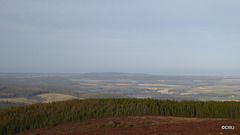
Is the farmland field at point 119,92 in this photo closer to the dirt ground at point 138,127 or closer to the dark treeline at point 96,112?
the dark treeline at point 96,112

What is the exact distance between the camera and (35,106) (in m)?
16.5

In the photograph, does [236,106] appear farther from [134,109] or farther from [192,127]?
[134,109]

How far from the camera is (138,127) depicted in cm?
1155

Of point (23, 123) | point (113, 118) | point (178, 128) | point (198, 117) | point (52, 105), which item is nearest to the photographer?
point (178, 128)

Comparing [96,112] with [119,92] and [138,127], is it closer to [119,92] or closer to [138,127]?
Answer: [138,127]

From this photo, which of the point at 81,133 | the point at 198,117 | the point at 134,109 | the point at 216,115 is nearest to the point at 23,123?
the point at 81,133

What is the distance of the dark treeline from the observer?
13.4m

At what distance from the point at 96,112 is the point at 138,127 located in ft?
14.3

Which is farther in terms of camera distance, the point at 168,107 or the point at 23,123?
the point at 168,107

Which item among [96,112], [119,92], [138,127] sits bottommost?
[119,92]

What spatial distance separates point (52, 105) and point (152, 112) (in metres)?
7.47

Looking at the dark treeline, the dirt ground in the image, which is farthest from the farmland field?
the dirt ground

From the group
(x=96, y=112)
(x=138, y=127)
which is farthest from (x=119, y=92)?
(x=138, y=127)

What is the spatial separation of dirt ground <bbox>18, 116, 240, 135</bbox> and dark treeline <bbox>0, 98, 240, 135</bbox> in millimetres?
639
